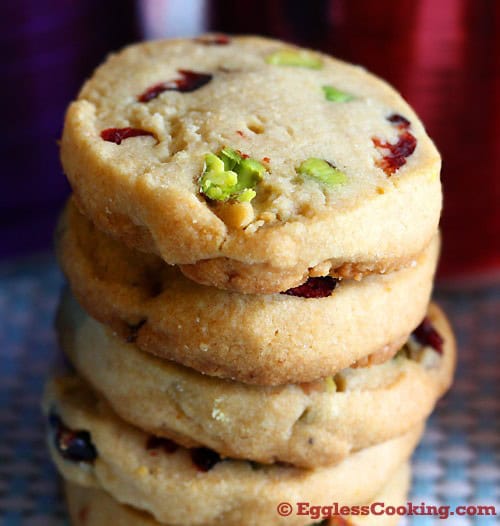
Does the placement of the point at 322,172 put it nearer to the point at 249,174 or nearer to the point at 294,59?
the point at 249,174

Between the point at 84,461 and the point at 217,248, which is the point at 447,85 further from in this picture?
the point at 84,461

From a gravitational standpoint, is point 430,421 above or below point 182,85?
below

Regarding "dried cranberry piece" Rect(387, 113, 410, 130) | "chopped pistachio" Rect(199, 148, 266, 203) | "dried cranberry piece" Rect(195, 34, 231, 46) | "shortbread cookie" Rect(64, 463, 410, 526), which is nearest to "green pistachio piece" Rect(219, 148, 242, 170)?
"chopped pistachio" Rect(199, 148, 266, 203)

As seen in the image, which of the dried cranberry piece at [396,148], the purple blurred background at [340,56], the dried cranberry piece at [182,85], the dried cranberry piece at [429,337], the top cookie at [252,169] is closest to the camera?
the top cookie at [252,169]

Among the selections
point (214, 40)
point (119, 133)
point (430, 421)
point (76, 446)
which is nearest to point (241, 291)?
point (119, 133)

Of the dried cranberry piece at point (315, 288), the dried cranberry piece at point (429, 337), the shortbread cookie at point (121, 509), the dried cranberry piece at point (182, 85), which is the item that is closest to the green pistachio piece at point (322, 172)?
the dried cranberry piece at point (315, 288)

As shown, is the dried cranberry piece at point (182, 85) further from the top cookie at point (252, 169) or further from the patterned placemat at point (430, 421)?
the patterned placemat at point (430, 421)

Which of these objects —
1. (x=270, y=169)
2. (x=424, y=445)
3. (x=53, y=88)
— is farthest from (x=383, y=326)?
(x=53, y=88)
